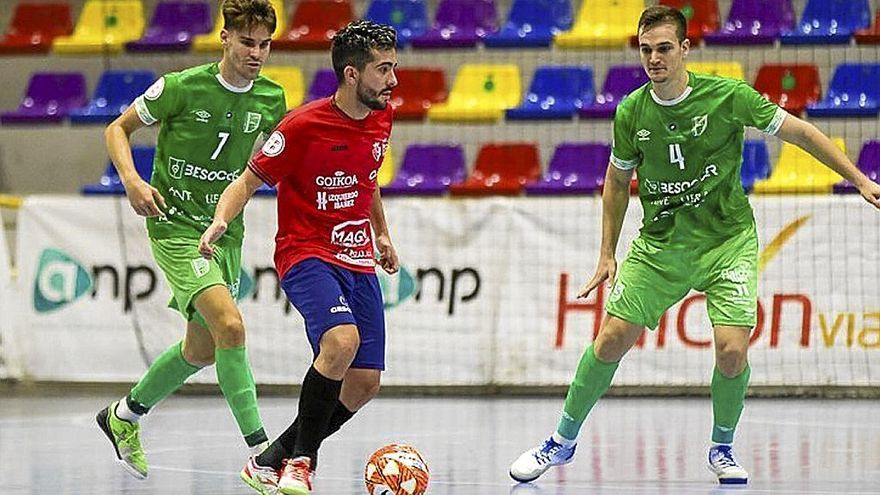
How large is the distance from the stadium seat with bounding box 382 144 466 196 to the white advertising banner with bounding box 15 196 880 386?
3.78 ft

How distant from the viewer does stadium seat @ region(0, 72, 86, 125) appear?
13406 mm

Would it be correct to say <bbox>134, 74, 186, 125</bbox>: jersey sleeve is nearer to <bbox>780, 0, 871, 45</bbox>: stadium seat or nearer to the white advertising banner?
the white advertising banner

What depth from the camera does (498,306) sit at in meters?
10.9

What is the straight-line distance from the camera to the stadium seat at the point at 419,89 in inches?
502

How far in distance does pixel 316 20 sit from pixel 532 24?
1815 millimetres

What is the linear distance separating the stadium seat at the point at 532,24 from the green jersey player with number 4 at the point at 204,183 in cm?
586

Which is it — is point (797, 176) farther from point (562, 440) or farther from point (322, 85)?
point (562, 440)

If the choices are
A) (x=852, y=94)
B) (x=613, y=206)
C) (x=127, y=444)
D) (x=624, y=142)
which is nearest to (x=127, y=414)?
(x=127, y=444)

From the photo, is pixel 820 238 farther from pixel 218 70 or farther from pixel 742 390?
pixel 218 70

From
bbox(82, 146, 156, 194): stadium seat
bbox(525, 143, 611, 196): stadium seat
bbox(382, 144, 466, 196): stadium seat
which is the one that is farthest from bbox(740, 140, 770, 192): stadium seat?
bbox(82, 146, 156, 194): stadium seat

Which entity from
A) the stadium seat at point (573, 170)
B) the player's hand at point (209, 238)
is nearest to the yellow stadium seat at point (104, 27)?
the stadium seat at point (573, 170)

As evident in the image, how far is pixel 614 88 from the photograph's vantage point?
12.3 meters

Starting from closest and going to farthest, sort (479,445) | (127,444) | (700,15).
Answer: (127,444) → (479,445) → (700,15)

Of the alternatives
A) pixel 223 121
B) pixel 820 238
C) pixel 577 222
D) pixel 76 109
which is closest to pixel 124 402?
pixel 223 121
